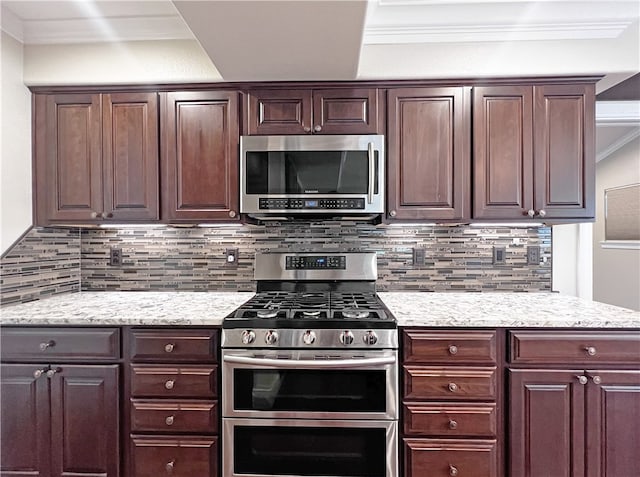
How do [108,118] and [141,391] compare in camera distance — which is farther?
[108,118]

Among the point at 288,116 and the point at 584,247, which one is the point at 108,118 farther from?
the point at 584,247

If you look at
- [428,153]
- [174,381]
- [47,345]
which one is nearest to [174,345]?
[174,381]

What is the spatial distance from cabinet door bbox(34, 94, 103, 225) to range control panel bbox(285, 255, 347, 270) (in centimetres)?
118

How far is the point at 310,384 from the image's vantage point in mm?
1732

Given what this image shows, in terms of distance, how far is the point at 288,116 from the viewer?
2100mm

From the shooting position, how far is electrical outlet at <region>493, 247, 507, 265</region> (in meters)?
2.37

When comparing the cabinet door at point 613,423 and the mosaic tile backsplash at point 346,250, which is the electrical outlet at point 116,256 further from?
the cabinet door at point 613,423

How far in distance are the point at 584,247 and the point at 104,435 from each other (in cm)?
292

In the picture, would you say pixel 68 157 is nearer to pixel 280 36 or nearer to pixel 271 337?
pixel 280 36

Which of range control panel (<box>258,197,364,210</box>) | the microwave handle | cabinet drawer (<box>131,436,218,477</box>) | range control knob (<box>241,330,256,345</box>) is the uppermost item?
the microwave handle

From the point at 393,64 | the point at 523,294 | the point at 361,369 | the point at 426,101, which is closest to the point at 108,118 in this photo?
the point at 393,64

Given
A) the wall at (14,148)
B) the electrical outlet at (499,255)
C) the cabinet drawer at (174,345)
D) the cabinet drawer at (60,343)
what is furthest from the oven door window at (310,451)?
the wall at (14,148)

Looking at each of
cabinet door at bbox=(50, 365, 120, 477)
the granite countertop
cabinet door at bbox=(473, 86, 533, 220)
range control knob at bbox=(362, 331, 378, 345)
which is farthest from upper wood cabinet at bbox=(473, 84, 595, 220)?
cabinet door at bbox=(50, 365, 120, 477)

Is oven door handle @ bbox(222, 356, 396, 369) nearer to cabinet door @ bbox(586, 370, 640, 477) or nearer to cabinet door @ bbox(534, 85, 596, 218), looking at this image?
cabinet door @ bbox(586, 370, 640, 477)
